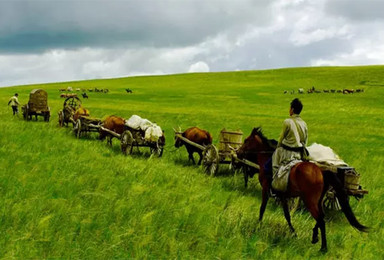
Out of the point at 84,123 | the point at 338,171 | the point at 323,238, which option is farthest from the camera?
the point at 84,123

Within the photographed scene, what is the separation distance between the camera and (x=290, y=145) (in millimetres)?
7648

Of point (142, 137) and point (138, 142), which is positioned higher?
point (142, 137)

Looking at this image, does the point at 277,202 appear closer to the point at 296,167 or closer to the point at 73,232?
the point at 296,167

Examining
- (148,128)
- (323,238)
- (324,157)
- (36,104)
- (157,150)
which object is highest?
(36,104)

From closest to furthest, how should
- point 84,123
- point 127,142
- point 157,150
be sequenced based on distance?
point 157,150, point 127,142, point 84,123

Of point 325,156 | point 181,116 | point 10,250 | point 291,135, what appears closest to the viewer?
point 10,250

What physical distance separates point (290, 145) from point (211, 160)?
17.8ft

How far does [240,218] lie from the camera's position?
23.8 feet

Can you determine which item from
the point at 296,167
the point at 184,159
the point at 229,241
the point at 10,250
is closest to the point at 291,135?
the point at 296,167

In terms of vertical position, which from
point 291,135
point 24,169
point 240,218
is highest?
point 291,135

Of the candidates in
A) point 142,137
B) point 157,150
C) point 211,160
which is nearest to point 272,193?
point 211,160

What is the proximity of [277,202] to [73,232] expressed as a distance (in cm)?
584

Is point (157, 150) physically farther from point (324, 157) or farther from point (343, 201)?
point (343, 201)

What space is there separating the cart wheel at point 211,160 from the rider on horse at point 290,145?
15.8 feet
